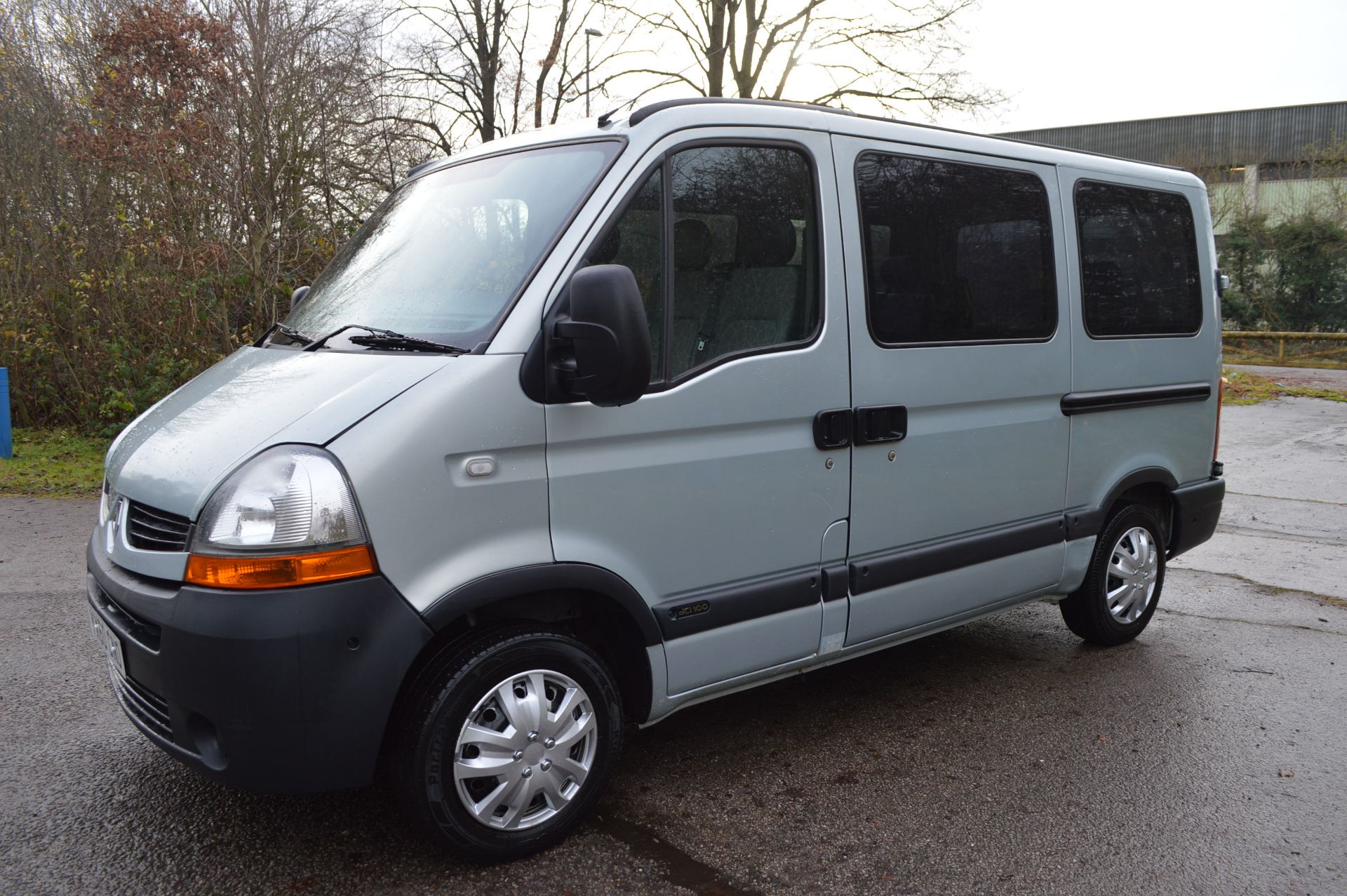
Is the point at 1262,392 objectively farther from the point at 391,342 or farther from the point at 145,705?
the point at 145,705

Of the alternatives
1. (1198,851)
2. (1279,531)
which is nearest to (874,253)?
(1198,851)

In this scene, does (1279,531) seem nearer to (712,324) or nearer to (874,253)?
(874,253)

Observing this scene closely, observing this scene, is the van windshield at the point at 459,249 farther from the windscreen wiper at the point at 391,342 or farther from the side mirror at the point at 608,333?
the side mirror at the point at 608,333

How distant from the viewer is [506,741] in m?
2.95

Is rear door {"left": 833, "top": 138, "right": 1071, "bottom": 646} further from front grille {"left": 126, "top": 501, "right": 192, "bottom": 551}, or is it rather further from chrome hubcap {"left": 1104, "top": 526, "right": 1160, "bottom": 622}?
Answer: front grille {"left": 126, "top": 501, "right": 192, "bottom": 551}

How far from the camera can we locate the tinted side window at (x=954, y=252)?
12.4 ft

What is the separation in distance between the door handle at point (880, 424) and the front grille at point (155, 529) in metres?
Answer: 2.15

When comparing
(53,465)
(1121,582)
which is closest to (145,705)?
(1121,582)

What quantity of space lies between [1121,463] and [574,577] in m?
2.96

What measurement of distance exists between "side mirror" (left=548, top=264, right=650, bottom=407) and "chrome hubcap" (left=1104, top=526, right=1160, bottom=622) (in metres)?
3.09

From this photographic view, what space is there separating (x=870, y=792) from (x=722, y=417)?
1383mm

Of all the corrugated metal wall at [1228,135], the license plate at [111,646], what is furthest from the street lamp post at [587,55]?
the license plate at [111,646]

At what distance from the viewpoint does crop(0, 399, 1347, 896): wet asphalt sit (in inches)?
118

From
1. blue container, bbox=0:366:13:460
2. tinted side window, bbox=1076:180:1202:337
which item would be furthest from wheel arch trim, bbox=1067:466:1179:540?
blue container, bbox=0:366:13:460
